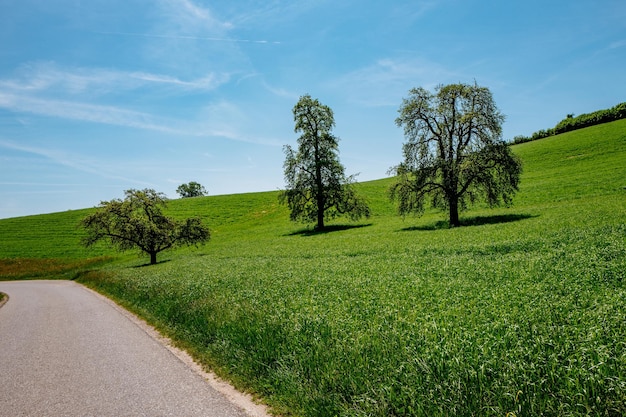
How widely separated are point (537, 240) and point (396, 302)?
1378cm

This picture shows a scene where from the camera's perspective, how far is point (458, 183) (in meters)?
35.4

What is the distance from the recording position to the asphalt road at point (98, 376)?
6930mm

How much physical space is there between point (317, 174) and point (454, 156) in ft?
60.4

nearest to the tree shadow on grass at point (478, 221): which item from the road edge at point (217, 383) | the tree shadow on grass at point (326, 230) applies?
the tree shadow on grass at point (326, 230)

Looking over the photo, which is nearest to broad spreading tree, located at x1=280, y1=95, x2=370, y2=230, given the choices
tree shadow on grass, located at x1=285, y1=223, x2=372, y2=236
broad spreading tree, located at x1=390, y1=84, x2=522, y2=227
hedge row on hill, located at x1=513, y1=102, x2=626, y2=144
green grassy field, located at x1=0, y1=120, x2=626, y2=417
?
tree shadow on grass, located at x1=285, y1=223, x2=372, y2=236

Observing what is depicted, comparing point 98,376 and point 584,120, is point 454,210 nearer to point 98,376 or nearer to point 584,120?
point 98,376

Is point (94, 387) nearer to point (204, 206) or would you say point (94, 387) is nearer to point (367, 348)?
point (367, 348)

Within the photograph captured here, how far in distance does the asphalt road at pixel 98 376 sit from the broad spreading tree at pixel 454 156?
2901 cm

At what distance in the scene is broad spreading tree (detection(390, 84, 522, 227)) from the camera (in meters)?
33.0

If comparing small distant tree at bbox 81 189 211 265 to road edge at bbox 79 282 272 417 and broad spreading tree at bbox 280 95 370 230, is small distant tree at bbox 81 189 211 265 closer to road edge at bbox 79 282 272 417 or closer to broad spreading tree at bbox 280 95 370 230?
broad spreading tree at bbox 280 95 370 230

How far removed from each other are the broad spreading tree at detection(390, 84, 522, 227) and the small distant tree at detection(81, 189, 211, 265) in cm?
2494


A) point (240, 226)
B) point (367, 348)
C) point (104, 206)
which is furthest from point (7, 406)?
point (240, 226)

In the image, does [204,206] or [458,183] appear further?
[204,206]

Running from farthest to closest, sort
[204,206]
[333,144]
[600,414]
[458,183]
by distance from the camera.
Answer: [204,206]
[333,144]
[458,183]
[600,414]
